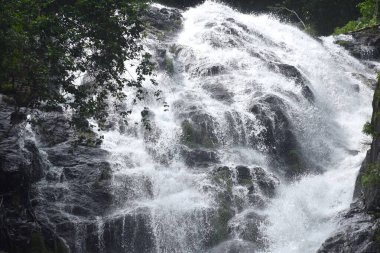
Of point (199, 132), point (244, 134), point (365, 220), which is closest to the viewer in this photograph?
point (365, 220)

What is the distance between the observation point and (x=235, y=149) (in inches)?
677

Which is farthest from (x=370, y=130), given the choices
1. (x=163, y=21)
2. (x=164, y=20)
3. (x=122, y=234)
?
(x=164, y=20)

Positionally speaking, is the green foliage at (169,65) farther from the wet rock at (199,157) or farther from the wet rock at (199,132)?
the wet rock at (199,157)

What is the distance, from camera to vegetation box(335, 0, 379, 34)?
29578mm

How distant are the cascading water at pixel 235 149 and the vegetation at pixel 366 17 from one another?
205 inches

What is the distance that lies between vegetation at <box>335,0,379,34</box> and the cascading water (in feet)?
17.1

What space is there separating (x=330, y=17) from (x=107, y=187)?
24624 millimetres

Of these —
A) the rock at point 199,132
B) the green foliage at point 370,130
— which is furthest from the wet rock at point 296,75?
the green foliage at point 370,130

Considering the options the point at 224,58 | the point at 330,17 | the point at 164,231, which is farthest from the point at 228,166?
the point at 330,17

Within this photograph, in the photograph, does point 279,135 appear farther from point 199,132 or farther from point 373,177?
point 373,177

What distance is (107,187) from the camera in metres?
14.6

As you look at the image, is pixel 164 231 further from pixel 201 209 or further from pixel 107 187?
pixel 107 187

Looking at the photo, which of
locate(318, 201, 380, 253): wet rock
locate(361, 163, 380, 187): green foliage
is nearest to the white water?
locate(318, 201, 380, 253): wet rock

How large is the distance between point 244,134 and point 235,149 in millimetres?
813
